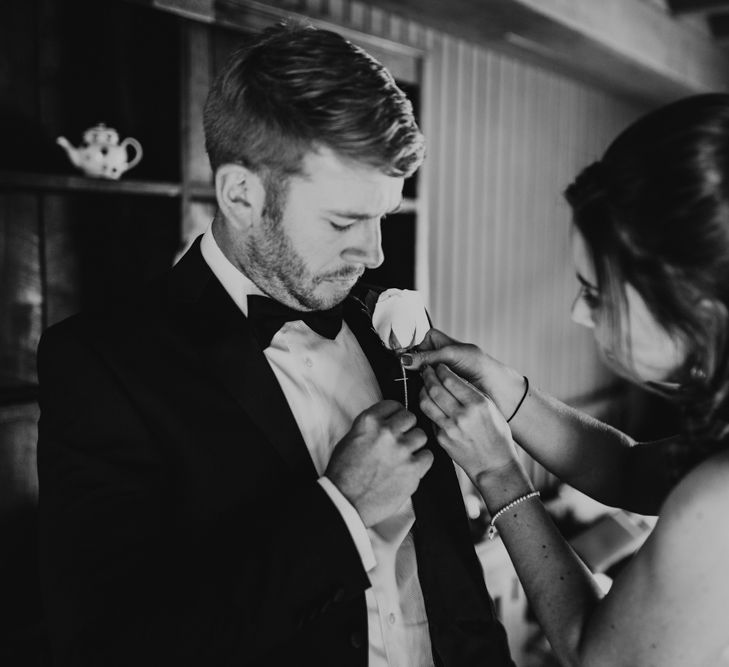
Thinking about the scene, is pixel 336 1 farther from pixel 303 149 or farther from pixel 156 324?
pixel 156 324

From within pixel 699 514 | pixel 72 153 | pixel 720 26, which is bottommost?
pixel 699 514

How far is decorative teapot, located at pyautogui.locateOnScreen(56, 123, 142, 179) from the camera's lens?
2172 millimetres

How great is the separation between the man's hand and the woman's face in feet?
1.18

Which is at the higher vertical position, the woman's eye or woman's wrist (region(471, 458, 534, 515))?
the woman's eye

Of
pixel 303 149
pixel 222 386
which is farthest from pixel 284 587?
pixel 303 149

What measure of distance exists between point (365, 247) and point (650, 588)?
77 cm

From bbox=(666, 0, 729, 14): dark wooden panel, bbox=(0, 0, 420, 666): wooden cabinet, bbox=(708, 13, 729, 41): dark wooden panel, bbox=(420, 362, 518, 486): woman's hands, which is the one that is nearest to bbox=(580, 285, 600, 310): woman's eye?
bbox=(420, 362, 518, 486): woman's hands

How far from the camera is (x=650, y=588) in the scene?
101cm

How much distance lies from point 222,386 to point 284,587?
0.36m

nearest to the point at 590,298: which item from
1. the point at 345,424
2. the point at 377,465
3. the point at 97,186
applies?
the point at 377,465

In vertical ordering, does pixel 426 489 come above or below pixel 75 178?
below

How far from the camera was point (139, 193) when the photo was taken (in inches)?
89.0

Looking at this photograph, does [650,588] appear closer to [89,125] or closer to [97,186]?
[97,186]

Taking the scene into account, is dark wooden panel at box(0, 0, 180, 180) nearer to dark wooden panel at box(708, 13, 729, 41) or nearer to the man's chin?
the man's chin
